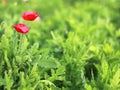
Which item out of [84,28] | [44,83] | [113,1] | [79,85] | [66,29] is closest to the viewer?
[44,83]

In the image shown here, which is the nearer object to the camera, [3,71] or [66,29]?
[3,71]

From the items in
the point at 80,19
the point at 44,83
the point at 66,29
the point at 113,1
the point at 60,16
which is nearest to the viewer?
the point at 44,83

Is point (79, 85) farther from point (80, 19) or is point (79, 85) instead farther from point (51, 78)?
point (80, 19)

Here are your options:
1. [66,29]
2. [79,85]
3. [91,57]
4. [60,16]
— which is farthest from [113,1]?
[79,85]

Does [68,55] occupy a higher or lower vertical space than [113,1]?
lower

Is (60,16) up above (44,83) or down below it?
above

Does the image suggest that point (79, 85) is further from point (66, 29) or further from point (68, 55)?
point (66, 29)

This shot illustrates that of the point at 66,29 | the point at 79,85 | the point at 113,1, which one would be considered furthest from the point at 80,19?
the point at 79,85

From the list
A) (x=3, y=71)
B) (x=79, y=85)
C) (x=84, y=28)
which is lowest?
(x=79, y=85)

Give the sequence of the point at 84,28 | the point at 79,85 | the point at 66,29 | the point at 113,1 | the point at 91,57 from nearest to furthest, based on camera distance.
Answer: the point at 79,85 → the point at 91,57 → the point at 84,28 → the point at 66,29 → the point at 113,1
